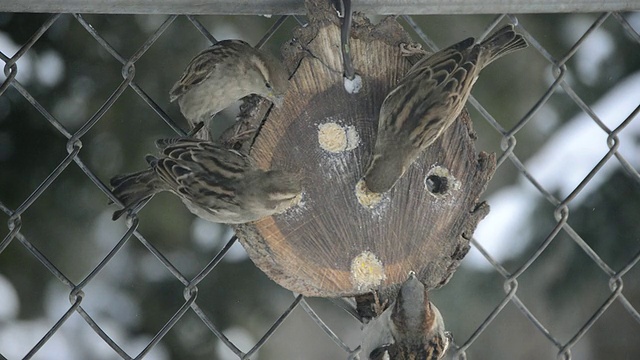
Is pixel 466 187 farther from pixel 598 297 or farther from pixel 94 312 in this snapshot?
pixel 598 297

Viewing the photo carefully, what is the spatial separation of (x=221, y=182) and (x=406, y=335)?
58 cm

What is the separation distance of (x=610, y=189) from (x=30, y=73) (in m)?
1.93

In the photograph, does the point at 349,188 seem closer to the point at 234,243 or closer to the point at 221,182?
the point at 221,182

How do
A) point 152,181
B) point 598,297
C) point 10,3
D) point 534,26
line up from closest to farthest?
point 10,3 < point 152,181 < point 534,26 < point 598,297

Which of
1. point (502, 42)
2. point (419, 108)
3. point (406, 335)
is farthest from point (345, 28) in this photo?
point (406, 335)

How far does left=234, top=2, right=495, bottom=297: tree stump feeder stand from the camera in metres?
2.01

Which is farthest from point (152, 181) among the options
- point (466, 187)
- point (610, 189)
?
point (610, 189)

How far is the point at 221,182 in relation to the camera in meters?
2.02

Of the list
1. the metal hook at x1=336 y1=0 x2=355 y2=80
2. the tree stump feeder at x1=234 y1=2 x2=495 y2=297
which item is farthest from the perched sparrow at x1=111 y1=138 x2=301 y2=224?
the metal hook at x1=336 y1=0 x2=355 y2=80

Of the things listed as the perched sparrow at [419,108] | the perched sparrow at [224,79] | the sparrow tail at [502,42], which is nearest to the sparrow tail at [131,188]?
the perched sparrow at [224,79]

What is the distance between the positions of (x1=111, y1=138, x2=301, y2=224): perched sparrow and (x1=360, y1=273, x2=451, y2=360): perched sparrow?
→ 385mm

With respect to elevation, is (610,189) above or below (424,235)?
above

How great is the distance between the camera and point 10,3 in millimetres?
1983

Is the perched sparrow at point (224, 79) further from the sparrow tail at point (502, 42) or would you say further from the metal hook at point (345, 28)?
the sparrow tail at point (502, 42)
